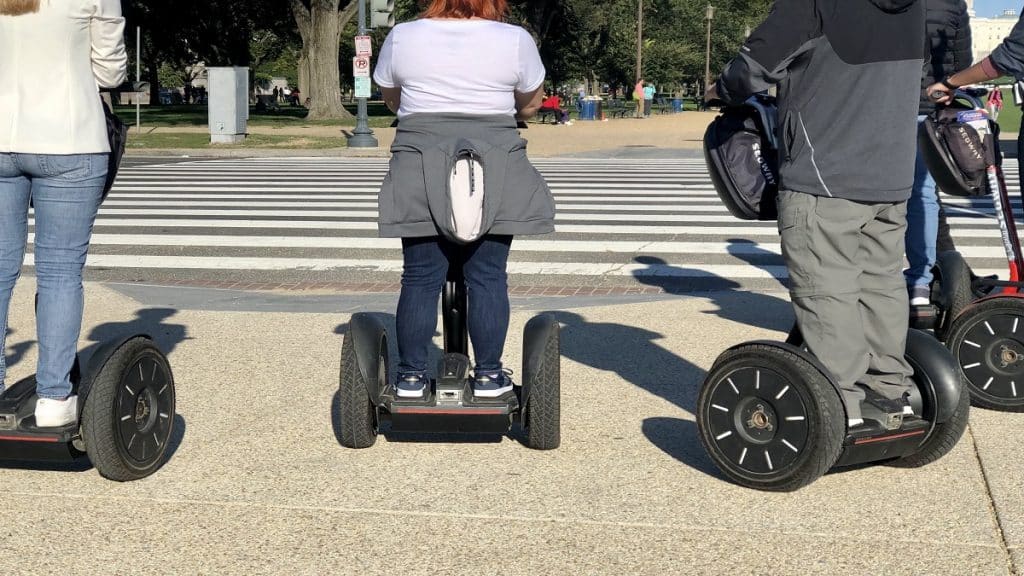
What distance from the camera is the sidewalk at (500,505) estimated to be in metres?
3.67

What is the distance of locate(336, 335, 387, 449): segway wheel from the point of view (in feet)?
15.3

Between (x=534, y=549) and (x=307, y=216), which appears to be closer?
(x=534, y=549)

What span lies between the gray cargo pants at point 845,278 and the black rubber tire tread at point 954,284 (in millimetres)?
1908

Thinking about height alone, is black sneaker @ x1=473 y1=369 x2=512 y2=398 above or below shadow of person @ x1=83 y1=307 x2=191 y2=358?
above

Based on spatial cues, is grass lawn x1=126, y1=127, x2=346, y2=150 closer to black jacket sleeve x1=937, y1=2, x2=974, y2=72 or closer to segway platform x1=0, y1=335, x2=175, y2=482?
black jacket sleeve x1=937, y1=2, x2=974, y2=72

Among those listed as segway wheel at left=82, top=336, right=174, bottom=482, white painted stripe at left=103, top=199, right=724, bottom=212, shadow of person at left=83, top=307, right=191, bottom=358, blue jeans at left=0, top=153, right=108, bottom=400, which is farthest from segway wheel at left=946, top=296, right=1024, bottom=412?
white painted stripe at left=103, top=199, right=724, bottom=212

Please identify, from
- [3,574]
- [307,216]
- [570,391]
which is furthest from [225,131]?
[3,574]

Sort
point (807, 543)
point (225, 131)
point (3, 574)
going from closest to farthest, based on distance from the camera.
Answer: point (3, 574) → point (807, 543) → point (225, 131)

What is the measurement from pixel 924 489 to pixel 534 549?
140 cm

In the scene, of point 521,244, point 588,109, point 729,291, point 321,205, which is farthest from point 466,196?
point 588,109

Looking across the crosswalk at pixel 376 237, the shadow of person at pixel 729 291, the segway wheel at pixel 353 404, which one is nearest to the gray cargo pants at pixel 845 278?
the segway wheel at pixel 353 404

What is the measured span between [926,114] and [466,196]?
2968 mm

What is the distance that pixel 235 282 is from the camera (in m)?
9.62

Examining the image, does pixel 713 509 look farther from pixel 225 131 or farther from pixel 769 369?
pixel 225 131
